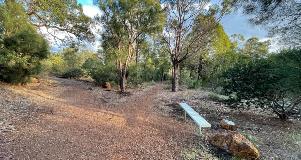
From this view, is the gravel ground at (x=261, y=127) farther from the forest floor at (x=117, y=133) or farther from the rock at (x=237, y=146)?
the rock at (x=237, y=146)

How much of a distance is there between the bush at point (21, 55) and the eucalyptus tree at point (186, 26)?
7.72 meters

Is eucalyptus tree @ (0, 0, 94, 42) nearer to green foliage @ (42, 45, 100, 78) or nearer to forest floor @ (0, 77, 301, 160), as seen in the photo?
green foliage @ (42, 45, 100, 78)

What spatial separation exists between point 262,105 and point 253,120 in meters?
0.70

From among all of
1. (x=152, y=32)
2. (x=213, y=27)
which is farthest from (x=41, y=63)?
(x=213, y=27)

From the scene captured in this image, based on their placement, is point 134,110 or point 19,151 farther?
point 134,110

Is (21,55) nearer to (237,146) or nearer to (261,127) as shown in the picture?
(261,127)

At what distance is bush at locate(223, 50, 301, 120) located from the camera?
925 cm

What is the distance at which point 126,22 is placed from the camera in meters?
16.8

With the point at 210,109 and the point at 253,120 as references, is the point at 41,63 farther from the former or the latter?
the point at 253,120

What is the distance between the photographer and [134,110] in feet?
35.3

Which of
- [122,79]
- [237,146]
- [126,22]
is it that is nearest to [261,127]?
[237,146]

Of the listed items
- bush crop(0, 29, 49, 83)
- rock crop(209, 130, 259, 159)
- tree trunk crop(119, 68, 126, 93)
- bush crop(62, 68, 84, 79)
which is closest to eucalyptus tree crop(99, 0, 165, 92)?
tree trunk crop(119, 68, 126, 93)

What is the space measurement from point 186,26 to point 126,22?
411 centimetres

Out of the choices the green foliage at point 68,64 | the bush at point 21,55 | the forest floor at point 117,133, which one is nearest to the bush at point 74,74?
the green foliage at point 68,64
